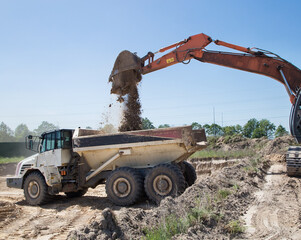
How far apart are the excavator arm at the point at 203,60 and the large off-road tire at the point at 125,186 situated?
305 centimetres

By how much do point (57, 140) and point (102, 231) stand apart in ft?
17.9

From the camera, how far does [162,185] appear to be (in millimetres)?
8352

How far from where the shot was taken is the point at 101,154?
9297mm

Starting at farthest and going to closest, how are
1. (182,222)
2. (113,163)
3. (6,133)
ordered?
(6,133)
(113,163)
(182,222)

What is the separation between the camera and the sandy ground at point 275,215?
4786mm

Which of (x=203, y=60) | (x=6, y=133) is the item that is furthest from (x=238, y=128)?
(x=6, y=133)

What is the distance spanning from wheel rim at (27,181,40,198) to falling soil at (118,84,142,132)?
3.28 m

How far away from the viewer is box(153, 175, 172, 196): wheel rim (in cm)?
833

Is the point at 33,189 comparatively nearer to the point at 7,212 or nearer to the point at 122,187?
the point at 7,212

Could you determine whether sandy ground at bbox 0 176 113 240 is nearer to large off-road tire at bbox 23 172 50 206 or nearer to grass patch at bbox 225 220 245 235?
large off-road tire at bbox 23 172 50 206

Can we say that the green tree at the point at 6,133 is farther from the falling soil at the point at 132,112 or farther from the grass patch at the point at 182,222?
the grass patch at the point at 182,222

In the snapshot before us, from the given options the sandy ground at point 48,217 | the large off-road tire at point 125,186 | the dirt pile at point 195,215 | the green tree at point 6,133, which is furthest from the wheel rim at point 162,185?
the green tree at point 6,133

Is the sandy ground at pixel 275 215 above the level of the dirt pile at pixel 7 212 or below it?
above

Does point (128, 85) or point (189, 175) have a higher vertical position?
point (128, 85)
